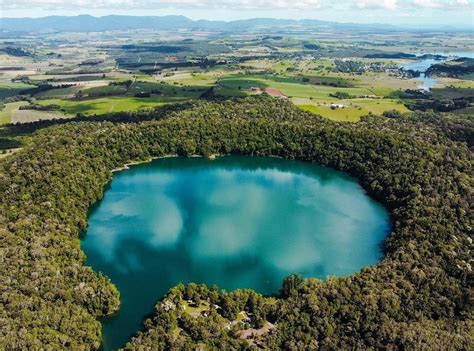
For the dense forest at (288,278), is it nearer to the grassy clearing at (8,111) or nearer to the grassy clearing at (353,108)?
the grassy clearing at (353,108)

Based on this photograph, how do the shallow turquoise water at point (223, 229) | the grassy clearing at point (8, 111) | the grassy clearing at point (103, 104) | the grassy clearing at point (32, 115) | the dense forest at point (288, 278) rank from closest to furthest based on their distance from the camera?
1. the dense forest at point (288, 278)
2. the shallow turquoise water at point (223, 229)
3. the grassy clearing at point (32, 115)
4. the grassy clearing at point (8, 111)
5. the grassy clearing at point (103, 104)

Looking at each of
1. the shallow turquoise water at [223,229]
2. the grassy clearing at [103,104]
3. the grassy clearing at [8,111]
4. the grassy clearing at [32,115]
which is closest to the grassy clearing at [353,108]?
the shallow turquoise water at [223,229]

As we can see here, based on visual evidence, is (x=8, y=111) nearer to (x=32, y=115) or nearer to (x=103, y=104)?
(x=32, y=115)

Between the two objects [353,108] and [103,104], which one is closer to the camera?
[353,108]


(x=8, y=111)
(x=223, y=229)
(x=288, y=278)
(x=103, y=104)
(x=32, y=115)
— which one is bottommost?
(x=223, y=229)

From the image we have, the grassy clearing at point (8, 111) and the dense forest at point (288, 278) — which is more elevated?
the grassy clearing at point (8, 111)

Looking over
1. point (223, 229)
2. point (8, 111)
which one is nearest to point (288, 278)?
point (223, 229)
